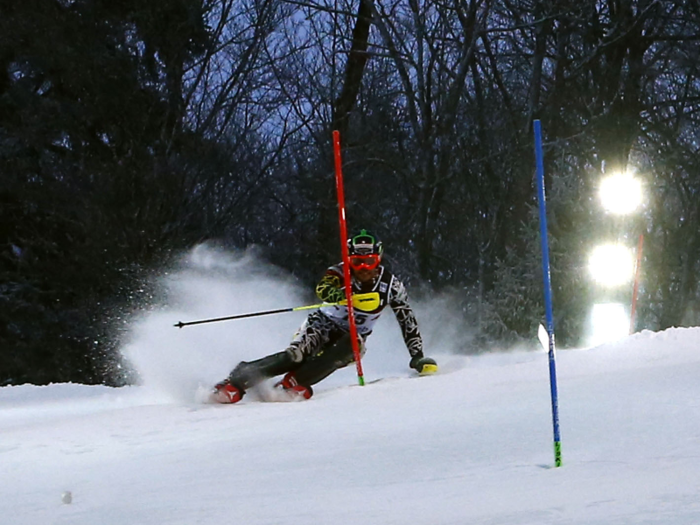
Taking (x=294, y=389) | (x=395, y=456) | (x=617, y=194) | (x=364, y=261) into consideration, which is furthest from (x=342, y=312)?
(x=617, y=194)

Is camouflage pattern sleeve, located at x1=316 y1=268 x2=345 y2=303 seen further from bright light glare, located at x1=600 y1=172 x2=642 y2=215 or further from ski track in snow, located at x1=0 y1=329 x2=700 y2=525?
bright light glare, located at x1=600 y1=172 x2=642 y2=215

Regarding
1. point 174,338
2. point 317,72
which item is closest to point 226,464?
point 174,338

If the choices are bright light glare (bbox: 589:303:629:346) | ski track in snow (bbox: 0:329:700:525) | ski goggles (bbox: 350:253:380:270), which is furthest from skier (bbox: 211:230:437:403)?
bright light glare (bbox: 589:303:629:346)

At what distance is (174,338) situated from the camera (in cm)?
796

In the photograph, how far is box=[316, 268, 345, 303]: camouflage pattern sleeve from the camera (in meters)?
7.03

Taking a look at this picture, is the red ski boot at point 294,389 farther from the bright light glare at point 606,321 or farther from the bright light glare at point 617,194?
the bright light glare at point 617,194

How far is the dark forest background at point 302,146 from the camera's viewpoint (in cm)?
1462

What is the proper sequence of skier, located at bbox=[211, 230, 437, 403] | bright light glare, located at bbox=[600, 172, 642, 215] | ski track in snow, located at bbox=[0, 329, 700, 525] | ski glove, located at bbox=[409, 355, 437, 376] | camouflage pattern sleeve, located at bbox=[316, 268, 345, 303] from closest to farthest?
ski track in snow, located at bbox=[0, 329, 700, 525] → skier, located at bbox=[211, 230, 437, 403] → ski glove, located at bbox=[409, 355, 437, 376] → camouflage pattern sleeve, located at bbox=[316, 268, 345, 303] → bright light glare, located at bbox=[600, 172, 642, 215]

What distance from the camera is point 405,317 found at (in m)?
7.43

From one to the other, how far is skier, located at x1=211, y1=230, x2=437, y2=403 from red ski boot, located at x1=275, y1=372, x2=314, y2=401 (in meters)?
0.06

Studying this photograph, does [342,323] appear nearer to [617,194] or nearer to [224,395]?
[224,395]

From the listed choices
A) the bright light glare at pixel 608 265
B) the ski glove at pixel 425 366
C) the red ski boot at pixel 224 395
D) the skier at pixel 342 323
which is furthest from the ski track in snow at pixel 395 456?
the bright light glare at pixel 608 265

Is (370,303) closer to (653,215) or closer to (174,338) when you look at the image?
(174,338)

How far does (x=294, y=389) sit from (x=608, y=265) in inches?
376
